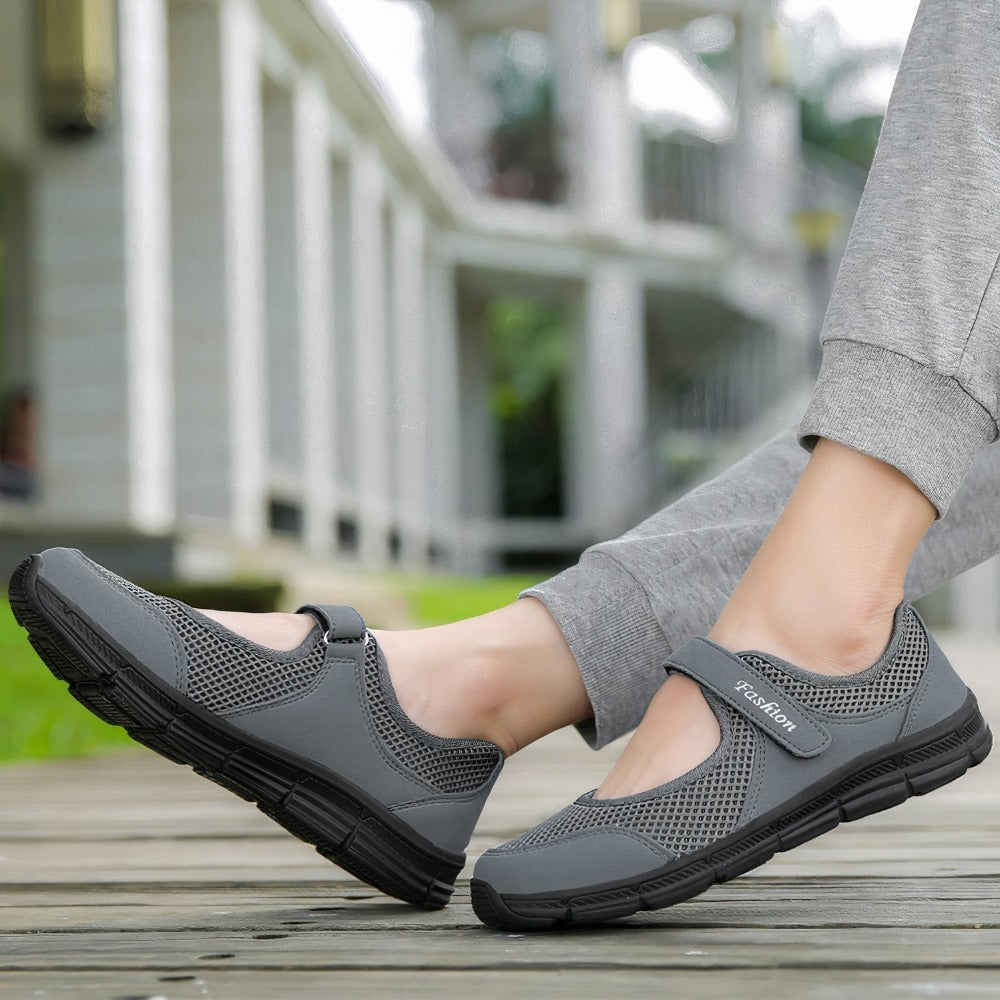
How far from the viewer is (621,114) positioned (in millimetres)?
12227

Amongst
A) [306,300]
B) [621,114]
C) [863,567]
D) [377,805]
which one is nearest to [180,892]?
[377,805]

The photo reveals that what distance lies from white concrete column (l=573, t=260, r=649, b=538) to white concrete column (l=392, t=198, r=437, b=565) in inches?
62.4

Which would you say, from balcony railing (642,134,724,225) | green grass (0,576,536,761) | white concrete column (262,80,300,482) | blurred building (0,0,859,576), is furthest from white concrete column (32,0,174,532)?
balcony railing (642,134,724,225)

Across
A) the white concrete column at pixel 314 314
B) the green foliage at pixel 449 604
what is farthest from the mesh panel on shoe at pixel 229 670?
the white concrete column at pixel 314 314

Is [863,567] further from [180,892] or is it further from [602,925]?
[180,892]

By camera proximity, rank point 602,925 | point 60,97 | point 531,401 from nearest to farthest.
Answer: point 602,925
point 60,97
point 531,401

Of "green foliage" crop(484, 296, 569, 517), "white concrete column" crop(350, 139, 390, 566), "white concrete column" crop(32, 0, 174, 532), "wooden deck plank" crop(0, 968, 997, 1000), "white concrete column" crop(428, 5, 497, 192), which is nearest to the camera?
"wooden deck plank" crop(0, 968, 997, 1000)

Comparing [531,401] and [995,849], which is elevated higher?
[995,849]

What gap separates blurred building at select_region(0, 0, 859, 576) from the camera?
520cm

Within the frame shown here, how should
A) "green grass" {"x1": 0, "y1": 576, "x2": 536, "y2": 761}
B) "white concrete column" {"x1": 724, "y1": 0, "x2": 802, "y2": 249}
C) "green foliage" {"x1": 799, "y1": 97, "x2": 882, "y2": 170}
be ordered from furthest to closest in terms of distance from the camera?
"green foliage" {"x1": 799, "y1": 97, "x2": 882, "y2": 170}, "white concrete column" {"x1": 724, "y1": 0, "x2": 802, "y2": 249}, "green grass" {"x1": 0, "y1": 576, "x2": 536, "y2": 761}

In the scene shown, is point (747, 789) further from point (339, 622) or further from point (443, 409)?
point (443, 409)

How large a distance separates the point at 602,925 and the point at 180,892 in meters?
0.38

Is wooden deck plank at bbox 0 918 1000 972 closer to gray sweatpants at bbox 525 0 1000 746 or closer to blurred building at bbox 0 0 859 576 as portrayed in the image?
gray sweatpants at bbox 525 0 1000 746

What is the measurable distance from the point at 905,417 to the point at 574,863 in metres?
0.35
